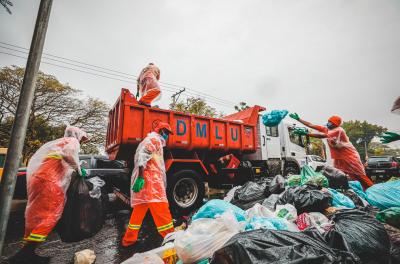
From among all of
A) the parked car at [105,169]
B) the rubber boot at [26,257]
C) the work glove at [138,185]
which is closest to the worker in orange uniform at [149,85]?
the work glove at [138,185]

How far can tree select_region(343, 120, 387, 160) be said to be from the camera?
4703 centimetres

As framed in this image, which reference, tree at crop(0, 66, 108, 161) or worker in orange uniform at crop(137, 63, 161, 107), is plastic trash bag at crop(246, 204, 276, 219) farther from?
tree at crop(0, 66, 108, 161)

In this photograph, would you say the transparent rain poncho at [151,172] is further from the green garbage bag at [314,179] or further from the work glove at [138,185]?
the green garbage bag at [314,179]

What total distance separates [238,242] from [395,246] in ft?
5.04

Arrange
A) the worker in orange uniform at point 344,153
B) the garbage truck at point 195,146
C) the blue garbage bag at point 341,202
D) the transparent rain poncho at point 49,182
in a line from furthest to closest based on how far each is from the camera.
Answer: the garbage truck at point 195,146
the worker in orange uniform at point 344,153
the blue garbage bag at point 341,202
the transparent rain poncho at point 49,182

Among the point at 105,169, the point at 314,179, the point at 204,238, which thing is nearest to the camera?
the point at 204,238

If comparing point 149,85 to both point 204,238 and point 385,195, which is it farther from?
point 385,195

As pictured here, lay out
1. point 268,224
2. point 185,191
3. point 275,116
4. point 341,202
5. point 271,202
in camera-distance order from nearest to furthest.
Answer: point 268,224
point 341,202
point 271,202
point 185,191
point 275,116

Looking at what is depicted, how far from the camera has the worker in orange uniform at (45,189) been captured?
220cm

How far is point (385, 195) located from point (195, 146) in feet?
10.0

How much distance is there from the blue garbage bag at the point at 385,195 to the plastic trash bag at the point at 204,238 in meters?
1.83

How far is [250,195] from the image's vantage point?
3.18 m

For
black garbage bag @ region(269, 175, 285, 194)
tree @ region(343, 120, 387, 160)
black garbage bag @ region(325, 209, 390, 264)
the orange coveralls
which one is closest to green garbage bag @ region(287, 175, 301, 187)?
black garbage bag @ region(269, 175, 285, 194)

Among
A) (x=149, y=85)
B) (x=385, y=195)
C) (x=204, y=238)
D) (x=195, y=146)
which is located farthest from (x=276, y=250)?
(x=149, y=85)
